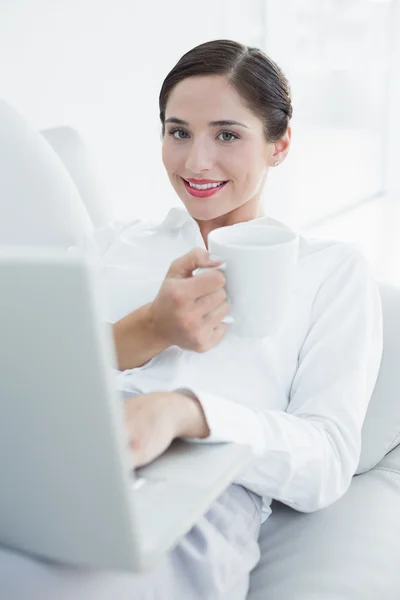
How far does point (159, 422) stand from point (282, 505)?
51 cm

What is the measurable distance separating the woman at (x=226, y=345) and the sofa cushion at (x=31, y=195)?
0.11 meters

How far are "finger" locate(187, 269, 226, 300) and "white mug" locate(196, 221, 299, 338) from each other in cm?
1

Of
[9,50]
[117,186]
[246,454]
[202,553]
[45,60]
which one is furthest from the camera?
[117,186]

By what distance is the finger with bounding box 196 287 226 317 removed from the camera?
94cm

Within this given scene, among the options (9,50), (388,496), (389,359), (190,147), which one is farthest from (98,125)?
(388,496)

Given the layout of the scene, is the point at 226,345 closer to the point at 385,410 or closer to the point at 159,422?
the point at 385,410

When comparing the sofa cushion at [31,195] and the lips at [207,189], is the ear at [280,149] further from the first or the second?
the sofa cushion at [31,195]

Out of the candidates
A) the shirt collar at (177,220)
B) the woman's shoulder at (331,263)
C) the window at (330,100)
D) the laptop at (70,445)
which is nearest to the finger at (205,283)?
the laptop at (70,445)

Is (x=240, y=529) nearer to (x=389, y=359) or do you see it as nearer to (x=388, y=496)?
(x=388, y=496)

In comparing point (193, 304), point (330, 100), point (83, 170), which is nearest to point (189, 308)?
point (193, 304)

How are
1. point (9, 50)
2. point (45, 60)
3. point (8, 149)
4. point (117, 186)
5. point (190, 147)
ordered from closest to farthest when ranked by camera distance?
point (190, 147) → point (8, 149) → point (9, 50) → point (45, 60) → point (117, 186)

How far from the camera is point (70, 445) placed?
0.62 metres

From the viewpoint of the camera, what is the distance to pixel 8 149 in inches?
62.6

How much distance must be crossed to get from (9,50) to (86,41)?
411mm
